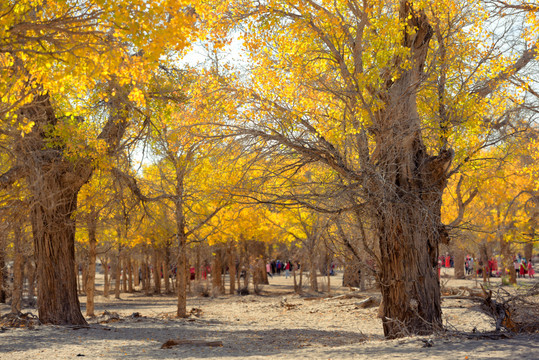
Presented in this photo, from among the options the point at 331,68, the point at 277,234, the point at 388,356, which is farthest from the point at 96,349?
the point at 277,234

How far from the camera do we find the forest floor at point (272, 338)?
6996 millimetres

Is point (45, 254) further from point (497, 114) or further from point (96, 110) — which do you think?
point (497, 114)

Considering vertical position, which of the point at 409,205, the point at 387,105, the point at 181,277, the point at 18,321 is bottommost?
the point at 18,321

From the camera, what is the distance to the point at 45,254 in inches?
493

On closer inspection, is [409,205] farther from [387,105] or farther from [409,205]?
[387,105]

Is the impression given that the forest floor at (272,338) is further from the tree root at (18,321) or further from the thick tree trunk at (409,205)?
the thick tree trunk at (409,205)

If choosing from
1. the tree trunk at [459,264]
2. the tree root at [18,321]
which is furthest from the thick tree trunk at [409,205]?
the tree trunk at [459,264]

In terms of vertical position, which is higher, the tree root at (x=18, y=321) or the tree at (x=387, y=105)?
the tree at (x=387, y=105)

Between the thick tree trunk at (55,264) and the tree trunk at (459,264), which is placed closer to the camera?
the thick tree trunk at (55,264)

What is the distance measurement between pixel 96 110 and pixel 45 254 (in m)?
3.46

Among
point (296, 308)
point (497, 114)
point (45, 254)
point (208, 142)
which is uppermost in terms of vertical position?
point (497, 114)

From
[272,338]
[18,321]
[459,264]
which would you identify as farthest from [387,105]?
[459,264]

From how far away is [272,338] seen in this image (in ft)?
38.2

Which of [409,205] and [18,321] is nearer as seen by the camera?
[409,205]
